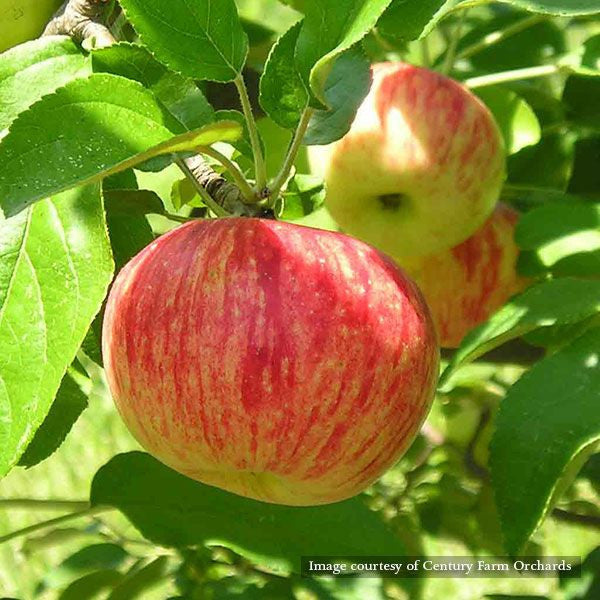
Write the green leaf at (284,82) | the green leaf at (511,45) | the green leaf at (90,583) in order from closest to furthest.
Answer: the green leaf at (284,82), the green leaf at (90,583), the green leaf at (511,45)

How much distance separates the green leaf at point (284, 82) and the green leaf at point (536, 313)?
0.27 metres

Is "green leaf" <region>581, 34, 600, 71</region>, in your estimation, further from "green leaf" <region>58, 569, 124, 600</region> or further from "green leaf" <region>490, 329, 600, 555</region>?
"green leaf" <region>58, 569, 124, 600</region>

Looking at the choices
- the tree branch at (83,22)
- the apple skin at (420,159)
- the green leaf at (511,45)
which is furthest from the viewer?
the green leaf at (511,45)

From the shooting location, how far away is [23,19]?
1.11m

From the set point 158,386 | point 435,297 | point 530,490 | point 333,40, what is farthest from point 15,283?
point 435,297

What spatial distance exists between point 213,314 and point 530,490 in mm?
310

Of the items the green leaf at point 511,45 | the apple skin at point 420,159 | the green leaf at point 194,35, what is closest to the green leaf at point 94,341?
the green leaf at point 194,35

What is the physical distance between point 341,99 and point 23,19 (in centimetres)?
39

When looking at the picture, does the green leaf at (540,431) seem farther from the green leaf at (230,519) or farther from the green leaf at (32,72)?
the green leaf at (32,72)

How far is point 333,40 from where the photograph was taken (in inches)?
30.0

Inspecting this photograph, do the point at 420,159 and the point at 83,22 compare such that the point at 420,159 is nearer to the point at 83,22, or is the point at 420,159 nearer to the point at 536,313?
the point at 536,313

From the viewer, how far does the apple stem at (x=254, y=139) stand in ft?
2.63

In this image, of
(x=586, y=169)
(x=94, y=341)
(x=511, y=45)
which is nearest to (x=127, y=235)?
(x=94, y=341)

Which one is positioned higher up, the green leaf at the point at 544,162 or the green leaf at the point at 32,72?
the green leaf at the point at 32,72
